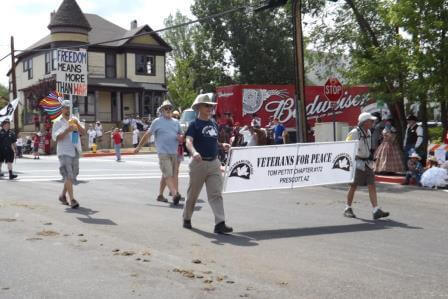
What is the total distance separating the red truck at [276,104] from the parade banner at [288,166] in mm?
15470

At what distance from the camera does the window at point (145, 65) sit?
49.2 metres

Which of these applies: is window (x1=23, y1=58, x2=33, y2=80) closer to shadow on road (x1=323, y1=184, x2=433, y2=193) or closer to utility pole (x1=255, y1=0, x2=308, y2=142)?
utility pole (x1=255, y1=0, x2=308, y2=142)

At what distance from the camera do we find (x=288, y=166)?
10.0m

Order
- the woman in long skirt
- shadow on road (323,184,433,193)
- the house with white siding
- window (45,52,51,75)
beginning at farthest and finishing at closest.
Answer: window (45,52,51,75) → the house with white siding → the woman in long skirt → shadow on road (323,184,433,193)

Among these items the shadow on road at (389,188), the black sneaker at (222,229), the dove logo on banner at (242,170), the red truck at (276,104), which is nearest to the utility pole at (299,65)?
the shadow on road at (389,188)

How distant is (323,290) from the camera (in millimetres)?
5312

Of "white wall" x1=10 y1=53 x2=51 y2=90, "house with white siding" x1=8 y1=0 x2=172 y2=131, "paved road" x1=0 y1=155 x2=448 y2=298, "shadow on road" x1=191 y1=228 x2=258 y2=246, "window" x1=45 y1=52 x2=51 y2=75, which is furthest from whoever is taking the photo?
"white wall" x1=10 y1=53 x2=51 y2=90

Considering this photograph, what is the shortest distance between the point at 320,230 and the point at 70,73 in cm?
1457

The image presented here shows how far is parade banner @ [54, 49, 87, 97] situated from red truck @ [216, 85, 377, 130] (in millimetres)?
7933

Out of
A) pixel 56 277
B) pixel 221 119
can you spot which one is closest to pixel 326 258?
pixel 56 277

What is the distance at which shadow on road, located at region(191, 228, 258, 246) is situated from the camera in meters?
7.44

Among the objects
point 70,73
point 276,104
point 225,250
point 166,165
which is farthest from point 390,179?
point 276,104

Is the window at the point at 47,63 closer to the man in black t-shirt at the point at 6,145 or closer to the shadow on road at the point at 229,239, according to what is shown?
the man in black t-shirt at the point at 6,145

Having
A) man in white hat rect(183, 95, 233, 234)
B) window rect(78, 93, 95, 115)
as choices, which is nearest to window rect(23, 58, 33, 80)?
window rect(78, 93, 95, 115)
